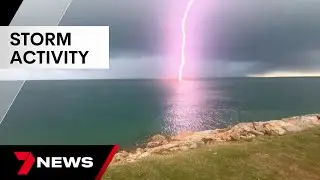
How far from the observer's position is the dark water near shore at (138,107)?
6910 millimetres

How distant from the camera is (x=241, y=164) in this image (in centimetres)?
770

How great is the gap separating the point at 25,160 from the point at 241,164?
4198 millimetres

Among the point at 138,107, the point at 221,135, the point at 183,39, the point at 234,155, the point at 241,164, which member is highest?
the point at 183,39

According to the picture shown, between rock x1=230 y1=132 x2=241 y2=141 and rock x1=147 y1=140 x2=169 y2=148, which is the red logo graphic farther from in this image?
rock x1=230 y1=132 x2=241 y2=141

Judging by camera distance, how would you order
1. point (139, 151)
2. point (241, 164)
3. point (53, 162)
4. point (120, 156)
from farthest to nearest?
point (139, 151) → point (241, 164) → point (120, 156) → point (53, 162)

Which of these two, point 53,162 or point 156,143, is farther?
point 156,143

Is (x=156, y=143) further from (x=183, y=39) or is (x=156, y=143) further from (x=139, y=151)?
(x=183, y=39)

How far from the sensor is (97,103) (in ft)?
24.0

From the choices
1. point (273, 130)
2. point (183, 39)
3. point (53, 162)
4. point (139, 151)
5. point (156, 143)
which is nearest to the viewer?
point (53, 162)

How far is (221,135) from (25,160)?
403cm

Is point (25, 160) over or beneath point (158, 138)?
beneath

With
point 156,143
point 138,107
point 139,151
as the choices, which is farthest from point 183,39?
point 139,151

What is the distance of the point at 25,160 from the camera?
666cm

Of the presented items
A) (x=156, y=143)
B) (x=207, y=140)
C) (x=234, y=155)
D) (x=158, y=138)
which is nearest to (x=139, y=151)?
(x=156, y=143)
